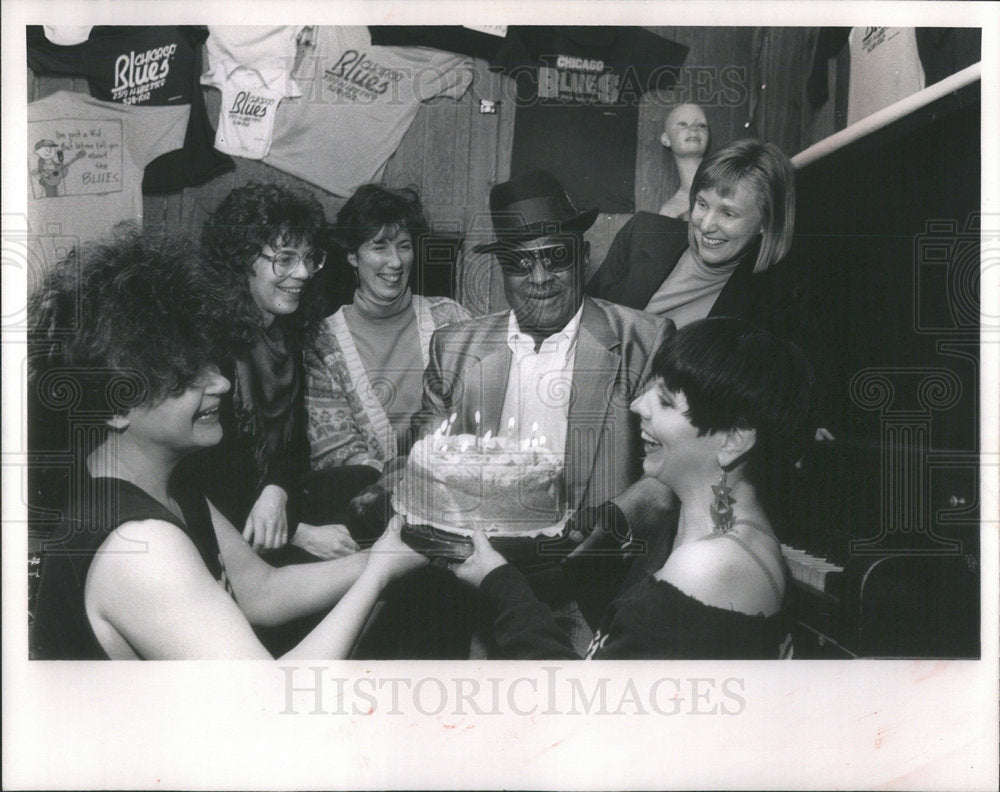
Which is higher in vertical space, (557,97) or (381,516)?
(557,97)

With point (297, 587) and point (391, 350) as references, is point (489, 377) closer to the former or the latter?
point (391, 350)

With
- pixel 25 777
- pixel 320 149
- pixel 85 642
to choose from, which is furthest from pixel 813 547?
pixel 25 777

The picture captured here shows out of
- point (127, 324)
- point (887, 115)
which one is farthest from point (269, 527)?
point (887, 115)

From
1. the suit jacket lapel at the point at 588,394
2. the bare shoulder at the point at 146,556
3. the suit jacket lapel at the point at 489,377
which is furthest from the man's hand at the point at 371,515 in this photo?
the suit jacket lapel at the point at 588,394

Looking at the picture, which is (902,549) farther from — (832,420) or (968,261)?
(968,261)

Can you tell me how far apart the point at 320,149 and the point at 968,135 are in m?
2.66

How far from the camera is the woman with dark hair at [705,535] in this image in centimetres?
424

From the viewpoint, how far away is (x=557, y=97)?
4312 mm

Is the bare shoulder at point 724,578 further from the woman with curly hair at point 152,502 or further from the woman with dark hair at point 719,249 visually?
the woman with curly hair at point 152,502

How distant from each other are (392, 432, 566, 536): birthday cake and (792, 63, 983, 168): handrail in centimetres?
167

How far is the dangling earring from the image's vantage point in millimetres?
4270

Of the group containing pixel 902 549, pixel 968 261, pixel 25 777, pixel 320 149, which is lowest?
pixel 25 777

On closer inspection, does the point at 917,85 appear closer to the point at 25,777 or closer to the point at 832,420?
the point at 832,420

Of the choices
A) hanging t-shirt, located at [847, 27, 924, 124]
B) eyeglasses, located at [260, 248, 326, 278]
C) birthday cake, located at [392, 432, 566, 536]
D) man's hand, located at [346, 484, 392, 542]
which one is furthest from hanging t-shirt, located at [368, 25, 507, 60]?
man's hand, located at [346, 484, 392, 542]
